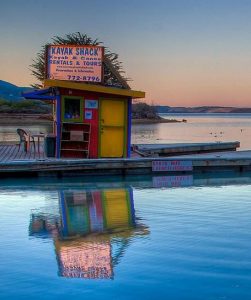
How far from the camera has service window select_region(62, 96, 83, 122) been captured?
15.2 meters

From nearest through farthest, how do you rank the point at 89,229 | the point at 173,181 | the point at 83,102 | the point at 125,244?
the point at 125,244, the point at 89,229, the point at 173,181, the point at 83,102

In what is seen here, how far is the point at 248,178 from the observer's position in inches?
573

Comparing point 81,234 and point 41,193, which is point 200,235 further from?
point 41,193

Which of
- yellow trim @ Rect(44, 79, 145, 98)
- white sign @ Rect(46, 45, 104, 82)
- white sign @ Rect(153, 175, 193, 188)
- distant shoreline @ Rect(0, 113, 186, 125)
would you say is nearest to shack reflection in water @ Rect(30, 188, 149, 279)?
white sign @ Rect(153, 175, 193, 188)

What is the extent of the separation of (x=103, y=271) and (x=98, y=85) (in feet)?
32.8

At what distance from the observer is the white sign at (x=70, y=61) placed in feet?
50.2

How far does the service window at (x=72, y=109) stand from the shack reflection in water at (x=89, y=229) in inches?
152

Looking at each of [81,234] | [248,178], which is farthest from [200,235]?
[248,178]

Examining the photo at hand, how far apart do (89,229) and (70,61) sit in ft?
27.0

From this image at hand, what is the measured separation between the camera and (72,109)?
602 inches

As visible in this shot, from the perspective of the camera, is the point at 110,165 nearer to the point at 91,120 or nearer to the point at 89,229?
the point at 91,120

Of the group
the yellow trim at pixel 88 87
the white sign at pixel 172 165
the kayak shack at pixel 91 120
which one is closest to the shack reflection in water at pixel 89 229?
the white sign at pixel 172 165

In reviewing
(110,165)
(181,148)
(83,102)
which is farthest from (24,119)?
(110,165)

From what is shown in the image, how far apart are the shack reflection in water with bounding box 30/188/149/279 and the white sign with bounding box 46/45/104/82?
4.72 meters
